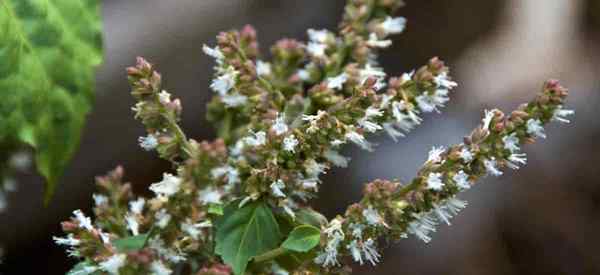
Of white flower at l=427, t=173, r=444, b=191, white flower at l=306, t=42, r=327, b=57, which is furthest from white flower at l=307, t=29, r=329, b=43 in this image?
white flower at l=427, t=173, r=444, b=191

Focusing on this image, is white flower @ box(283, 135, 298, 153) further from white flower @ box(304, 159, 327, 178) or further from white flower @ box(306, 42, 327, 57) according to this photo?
white flower @ box(306, 42, 327, 57)

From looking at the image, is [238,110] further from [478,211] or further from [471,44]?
[471,44]

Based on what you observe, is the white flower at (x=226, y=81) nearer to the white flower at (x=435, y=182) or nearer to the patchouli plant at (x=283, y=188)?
the patchouli plant at (x=283, y=188)

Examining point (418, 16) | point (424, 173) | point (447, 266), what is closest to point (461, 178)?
point (424, 173)

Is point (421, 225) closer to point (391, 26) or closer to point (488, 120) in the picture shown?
point (488, 120)

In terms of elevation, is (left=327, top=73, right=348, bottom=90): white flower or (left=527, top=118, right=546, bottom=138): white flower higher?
(left=327, top=73, right=348, bottom=90): white flower

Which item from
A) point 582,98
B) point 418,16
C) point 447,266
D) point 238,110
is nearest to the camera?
point 238,110

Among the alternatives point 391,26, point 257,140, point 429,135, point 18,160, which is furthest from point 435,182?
point 429,135
